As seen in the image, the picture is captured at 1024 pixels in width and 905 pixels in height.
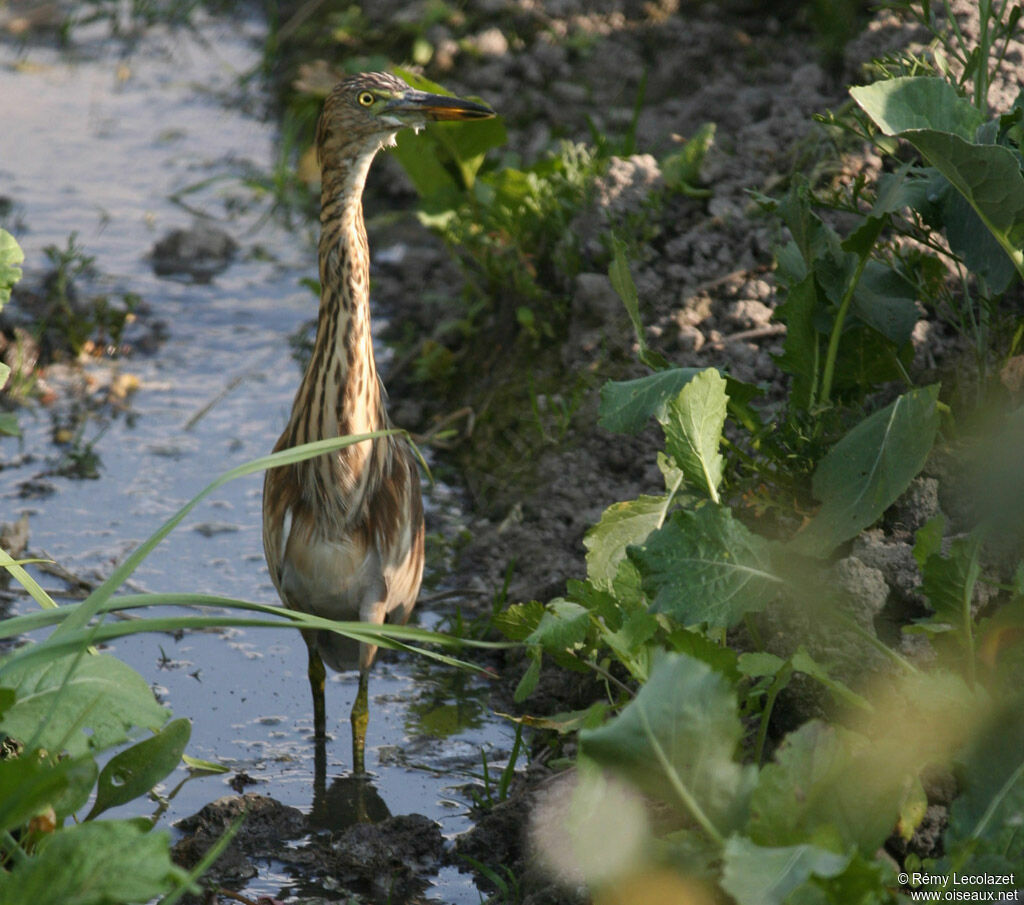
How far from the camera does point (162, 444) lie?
5719mm

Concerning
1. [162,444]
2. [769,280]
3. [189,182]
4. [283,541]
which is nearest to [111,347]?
[162,444]

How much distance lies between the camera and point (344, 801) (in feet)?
12.5

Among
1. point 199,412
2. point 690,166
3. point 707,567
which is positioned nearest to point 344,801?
point 707,567

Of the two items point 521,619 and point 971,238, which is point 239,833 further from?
point 971,238

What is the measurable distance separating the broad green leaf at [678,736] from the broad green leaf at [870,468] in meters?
0.82

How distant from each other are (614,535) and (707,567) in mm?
464

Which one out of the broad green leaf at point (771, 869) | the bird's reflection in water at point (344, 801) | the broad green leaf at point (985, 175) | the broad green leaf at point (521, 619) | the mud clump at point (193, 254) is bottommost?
the bird's reflection in water at point (344, 801)

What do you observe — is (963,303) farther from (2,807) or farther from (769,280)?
(2,807)

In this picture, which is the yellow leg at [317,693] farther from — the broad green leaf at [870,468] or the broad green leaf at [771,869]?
the broad green leaf at [771,869]

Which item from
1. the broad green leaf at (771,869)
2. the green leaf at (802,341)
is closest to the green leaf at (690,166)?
the green leaf at (802,341)

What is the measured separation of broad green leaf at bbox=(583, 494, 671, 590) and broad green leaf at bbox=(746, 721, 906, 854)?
927mm

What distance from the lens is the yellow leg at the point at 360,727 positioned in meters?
3.93

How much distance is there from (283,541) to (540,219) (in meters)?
2.21

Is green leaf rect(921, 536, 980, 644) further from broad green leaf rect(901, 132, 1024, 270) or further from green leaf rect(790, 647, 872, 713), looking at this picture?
broad green leaf rect(901, 132, 1024, 270)
